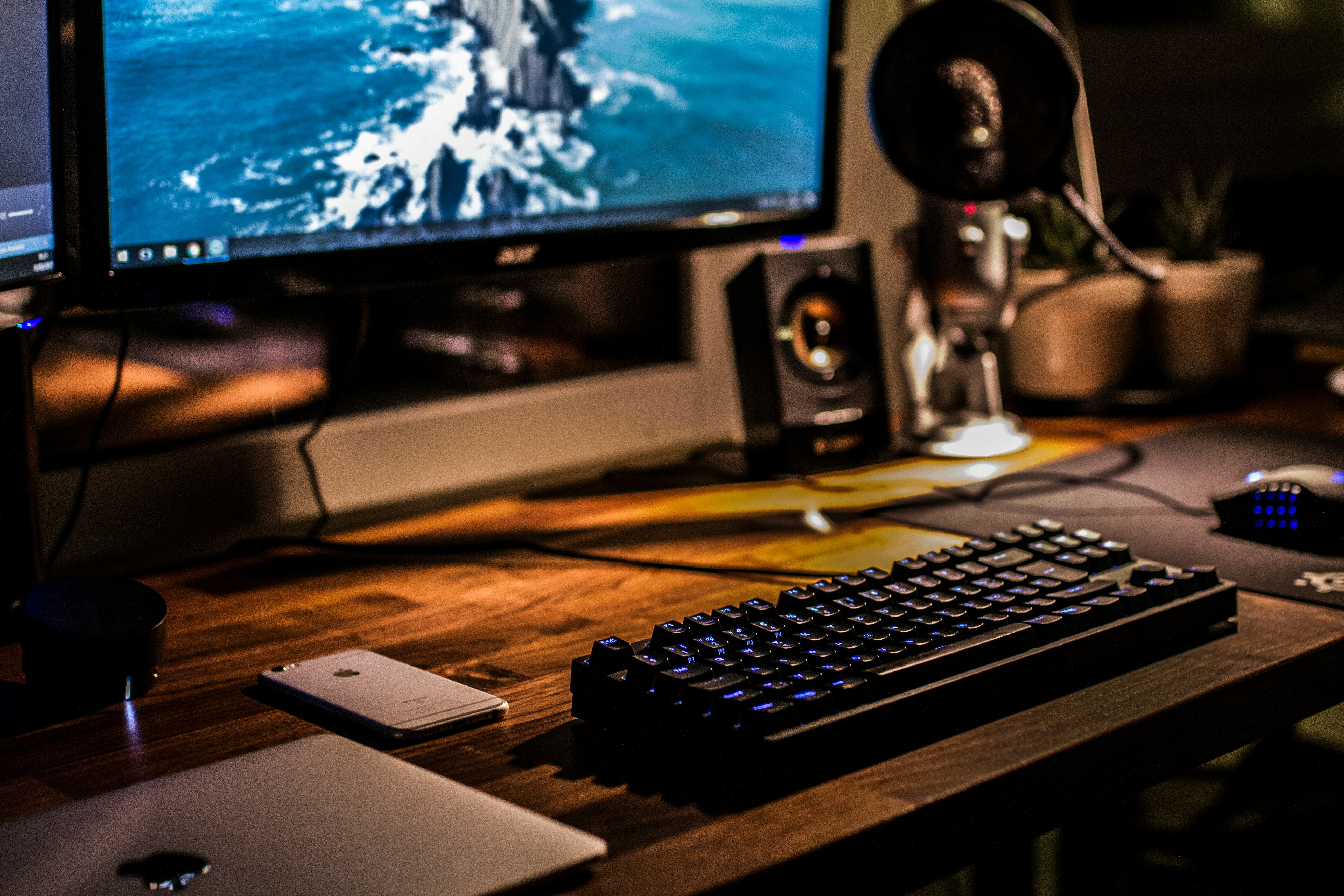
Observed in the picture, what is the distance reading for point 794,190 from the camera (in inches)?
49.6

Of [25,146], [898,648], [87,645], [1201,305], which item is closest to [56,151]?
[25,146]

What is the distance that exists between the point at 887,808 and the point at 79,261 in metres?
Answer: 0.61

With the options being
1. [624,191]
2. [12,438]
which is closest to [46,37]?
[12,438]

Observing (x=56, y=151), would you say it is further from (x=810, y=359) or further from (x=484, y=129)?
(x=810, y=359)

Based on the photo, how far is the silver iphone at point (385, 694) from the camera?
24.9 inches

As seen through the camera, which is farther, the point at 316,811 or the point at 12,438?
the point at 12,438

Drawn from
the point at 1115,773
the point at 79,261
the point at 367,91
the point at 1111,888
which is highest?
the point at 367,91

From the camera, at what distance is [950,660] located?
0.64m

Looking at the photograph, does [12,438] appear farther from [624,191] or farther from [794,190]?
[794,190]

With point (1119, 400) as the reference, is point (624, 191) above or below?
above

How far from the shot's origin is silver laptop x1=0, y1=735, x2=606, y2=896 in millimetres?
467

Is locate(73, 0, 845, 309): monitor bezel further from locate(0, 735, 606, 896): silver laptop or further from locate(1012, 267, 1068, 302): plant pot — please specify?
locate(0, 735, 606, 896): silver laptop

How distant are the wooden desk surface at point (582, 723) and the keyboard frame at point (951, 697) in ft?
0.04

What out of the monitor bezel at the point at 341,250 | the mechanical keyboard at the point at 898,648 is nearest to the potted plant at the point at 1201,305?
the monitor bezel at the point at 341,250
